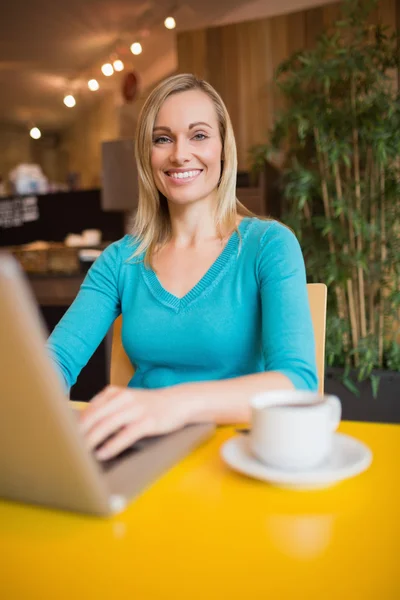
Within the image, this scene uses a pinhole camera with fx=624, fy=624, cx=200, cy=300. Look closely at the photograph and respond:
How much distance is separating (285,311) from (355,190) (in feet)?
6.98

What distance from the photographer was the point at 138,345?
1.34 metres

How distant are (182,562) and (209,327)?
79 cm

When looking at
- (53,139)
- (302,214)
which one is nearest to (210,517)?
(302,214)

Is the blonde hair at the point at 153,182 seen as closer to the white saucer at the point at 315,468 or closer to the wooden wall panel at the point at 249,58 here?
the white saucer at the point at 315,468

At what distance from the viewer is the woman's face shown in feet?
4.73

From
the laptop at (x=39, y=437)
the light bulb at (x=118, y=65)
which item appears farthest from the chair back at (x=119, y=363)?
the light bulb at (x=118, y=65)

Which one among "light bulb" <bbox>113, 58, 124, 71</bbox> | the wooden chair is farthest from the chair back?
"light bulb" <bbox>113, 58, 124, 71</bbox>

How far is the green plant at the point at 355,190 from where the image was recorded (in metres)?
2.97

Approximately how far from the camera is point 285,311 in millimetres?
1152

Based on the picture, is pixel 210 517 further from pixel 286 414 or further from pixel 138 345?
pixel 138 345

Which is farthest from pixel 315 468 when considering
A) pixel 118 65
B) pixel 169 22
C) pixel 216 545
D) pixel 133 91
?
pixel 133 91

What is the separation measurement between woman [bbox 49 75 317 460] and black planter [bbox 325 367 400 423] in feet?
5.74

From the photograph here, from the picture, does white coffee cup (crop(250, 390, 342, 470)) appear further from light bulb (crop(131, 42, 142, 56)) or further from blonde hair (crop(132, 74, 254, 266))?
light bulb (crop(131, 42, 142, 56))

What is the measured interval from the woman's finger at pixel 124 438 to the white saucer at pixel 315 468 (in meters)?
0.10
